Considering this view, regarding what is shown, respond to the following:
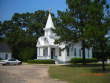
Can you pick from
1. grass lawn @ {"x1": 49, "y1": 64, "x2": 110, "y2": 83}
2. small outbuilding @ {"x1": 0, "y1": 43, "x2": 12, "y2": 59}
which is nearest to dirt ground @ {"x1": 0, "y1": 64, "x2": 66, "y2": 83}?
grass lawn @ {"x1": 49, "y1": 64, "x2": 110, "y2": 83}

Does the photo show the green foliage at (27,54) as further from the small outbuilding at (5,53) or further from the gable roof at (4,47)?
the gable roof at (4,47)

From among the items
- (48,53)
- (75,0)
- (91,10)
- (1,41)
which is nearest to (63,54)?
(48,53)

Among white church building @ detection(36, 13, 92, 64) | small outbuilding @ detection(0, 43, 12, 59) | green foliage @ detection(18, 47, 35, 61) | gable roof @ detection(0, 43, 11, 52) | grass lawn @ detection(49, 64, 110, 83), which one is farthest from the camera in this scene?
gable roof @ detection(0, 43, 11, 52)

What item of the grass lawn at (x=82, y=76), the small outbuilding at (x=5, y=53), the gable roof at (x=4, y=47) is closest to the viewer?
the grass lawn at (x=82, y=76)

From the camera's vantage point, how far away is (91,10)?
23.5 metres

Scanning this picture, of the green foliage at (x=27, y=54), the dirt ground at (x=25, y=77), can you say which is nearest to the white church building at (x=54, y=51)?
the green foliage at (x=27, y=54)

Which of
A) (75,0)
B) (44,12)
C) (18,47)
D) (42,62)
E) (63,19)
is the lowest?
(42,62)

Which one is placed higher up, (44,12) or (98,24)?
(44,12)

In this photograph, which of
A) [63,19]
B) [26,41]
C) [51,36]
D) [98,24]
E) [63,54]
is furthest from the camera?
[26,41]

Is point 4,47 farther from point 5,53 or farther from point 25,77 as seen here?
point 25,77

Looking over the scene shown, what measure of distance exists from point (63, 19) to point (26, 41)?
67.7 ft

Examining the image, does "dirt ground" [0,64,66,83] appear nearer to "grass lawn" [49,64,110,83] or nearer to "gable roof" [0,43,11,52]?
"grass lawn" [49,64,110,83]

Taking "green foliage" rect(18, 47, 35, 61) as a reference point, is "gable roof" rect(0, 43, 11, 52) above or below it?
above

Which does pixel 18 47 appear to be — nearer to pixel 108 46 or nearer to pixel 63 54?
pixel 63 54
